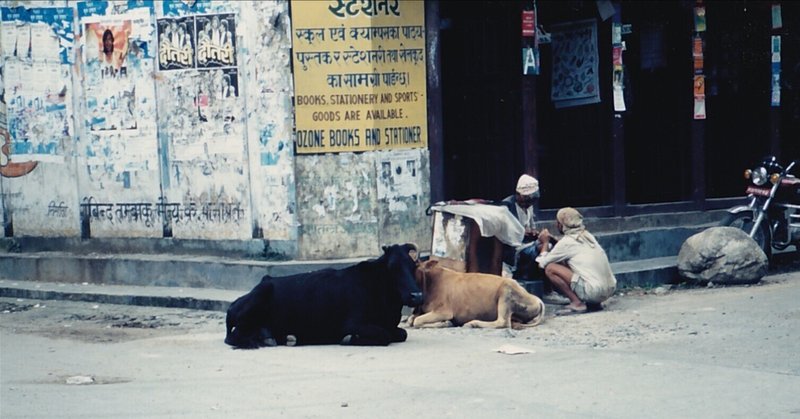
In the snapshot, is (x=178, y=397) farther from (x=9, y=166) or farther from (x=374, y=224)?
(x=9, y=166)

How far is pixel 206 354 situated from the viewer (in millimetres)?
9422

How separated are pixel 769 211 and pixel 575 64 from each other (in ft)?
9.37

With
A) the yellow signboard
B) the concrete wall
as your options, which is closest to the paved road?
the concrete wall

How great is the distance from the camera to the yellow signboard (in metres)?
12.4

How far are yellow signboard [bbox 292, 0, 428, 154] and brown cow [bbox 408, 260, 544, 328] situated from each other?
8.46 ft

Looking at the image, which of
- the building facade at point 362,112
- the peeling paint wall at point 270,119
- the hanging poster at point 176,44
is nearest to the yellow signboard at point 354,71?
the building facade at point 362,112

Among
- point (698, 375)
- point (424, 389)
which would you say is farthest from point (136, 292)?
point (698, 375)

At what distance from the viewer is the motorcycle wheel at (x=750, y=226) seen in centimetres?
1299

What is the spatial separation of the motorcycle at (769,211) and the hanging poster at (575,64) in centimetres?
211

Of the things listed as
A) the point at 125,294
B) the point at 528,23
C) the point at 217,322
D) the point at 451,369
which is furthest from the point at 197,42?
the point at 451,369

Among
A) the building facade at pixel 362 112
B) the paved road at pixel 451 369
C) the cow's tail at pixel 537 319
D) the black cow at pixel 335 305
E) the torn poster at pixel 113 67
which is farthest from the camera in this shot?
the torn poster at pixel 113 67

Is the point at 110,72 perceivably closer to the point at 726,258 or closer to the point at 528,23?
the point at 528,23

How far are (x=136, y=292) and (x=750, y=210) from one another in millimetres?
6763

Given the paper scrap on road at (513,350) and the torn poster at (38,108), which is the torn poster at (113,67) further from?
the paper scrap on road at (513,350)
